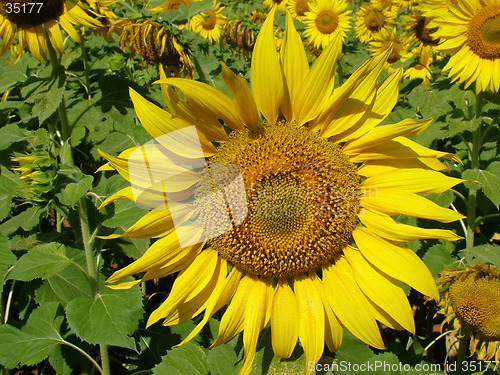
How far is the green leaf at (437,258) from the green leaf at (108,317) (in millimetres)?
1645

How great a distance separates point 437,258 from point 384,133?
4.29 ft

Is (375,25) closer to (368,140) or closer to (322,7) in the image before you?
(322,7)

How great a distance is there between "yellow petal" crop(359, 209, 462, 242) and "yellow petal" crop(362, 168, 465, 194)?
0.12 m

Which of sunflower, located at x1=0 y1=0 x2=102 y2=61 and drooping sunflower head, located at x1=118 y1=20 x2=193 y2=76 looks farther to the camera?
sunflower, located at x1=0 y1=0 x2=102 y2=61

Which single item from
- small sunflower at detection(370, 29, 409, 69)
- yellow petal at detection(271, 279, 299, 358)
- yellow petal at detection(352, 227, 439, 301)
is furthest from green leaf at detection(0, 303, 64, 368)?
small sunflower at detection(370, 29, 409, 69)

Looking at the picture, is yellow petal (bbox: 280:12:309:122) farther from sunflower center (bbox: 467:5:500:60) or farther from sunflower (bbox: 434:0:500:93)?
sunflower center (bbox: 467:5:500:60)

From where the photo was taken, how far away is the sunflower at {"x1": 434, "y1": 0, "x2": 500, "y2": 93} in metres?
2.71

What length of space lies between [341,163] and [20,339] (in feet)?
6.48


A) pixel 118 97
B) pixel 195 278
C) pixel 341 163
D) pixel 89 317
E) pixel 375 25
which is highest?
pixel 375 25

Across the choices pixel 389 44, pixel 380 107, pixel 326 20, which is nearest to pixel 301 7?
pixel 326 20

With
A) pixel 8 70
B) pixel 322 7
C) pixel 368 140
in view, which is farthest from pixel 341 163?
pixel 322 7

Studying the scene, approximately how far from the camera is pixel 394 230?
149cm

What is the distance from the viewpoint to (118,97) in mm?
2758

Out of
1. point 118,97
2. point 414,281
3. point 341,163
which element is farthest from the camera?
point 118,97
